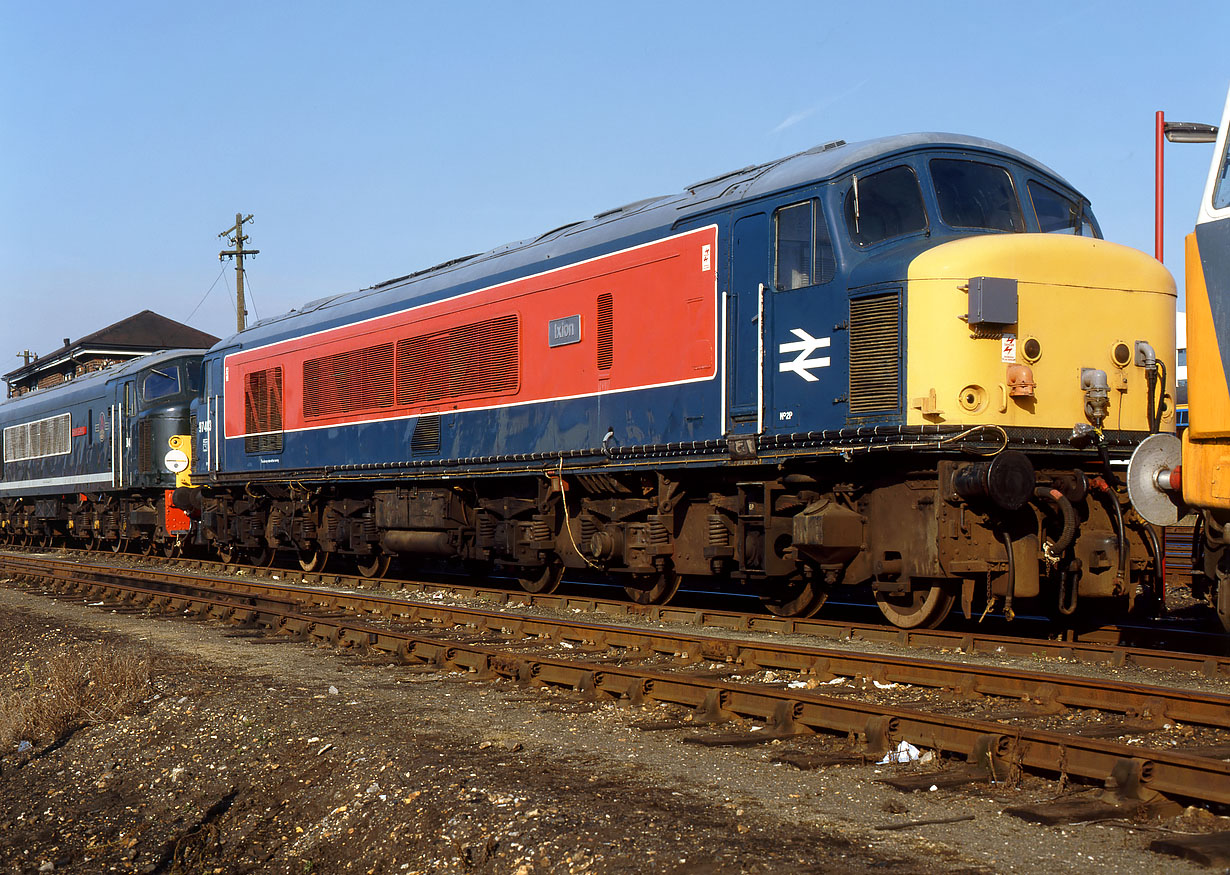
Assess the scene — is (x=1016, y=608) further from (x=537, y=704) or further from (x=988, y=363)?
(x=537, y=704)

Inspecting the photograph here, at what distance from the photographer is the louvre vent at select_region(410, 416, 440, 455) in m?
16.2

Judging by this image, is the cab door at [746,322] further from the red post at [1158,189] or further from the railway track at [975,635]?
the red post at [1158,189]

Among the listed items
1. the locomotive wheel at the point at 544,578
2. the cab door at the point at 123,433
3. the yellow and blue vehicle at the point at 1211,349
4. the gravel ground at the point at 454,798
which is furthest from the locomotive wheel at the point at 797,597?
the cab door at the point at 123,433

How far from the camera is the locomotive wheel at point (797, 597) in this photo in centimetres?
1175

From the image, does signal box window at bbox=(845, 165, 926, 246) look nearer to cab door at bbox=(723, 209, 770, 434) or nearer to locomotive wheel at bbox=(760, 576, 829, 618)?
cab door at bbox=(723, 209, 770, 434)

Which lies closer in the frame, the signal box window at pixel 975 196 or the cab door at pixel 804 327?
the cab door at pixel 804 327

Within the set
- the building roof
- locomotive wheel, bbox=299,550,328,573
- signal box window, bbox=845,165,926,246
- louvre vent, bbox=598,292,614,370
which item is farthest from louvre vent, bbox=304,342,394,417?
the building roof

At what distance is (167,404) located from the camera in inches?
974

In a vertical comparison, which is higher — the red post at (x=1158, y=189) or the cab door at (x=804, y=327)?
the red post at (x=1158, y=189)

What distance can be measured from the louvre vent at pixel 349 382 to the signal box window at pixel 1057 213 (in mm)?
9420

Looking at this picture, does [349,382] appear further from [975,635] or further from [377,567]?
[975,635]

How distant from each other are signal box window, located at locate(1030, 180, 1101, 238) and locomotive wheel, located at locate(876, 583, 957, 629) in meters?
3.28

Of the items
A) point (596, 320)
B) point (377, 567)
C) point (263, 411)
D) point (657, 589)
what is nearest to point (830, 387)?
point (596, 320)

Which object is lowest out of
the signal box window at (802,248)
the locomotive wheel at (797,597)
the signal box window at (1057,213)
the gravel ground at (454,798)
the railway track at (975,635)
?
the gravel ground at (454,798)
